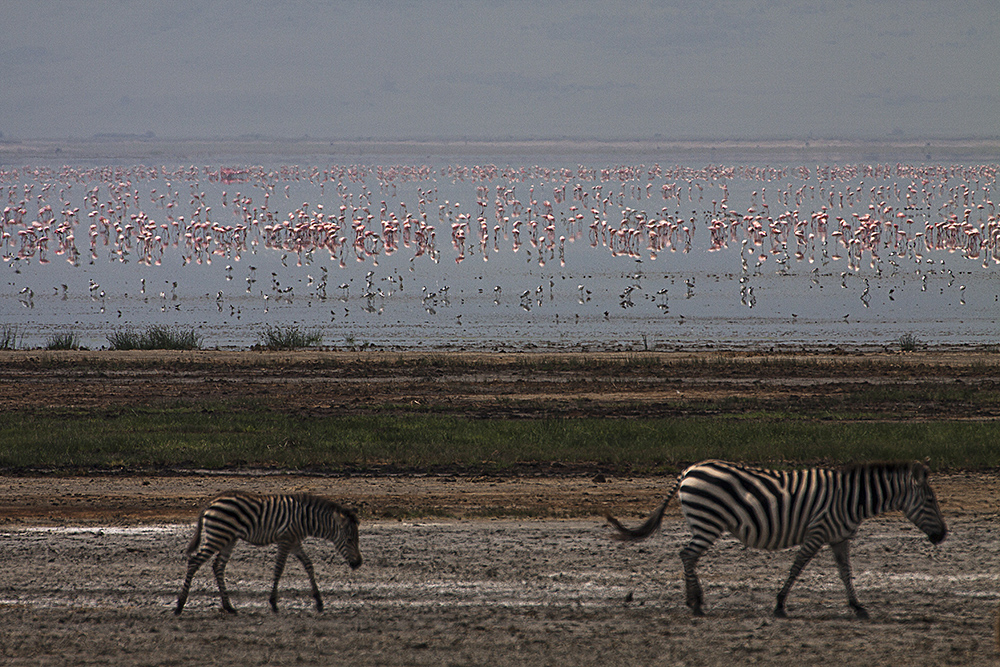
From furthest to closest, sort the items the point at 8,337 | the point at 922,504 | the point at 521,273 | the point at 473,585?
the point at 521,273
the point at 8,337
the point at 473,585
the point at 922,504

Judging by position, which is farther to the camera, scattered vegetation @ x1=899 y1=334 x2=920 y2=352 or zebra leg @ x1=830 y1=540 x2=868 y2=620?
scattered vegetation @ x1=899 y1=334 x2=920 y2=352

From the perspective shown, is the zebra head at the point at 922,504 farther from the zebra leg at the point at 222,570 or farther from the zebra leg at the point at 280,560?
the zebra leg at the point at 222,570

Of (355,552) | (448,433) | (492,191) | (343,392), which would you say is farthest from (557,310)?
(492,191)

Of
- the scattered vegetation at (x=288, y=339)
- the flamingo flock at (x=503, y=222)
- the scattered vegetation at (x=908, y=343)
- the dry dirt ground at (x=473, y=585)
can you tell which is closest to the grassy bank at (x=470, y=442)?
the dry dirt ground at (x=473, y=585)

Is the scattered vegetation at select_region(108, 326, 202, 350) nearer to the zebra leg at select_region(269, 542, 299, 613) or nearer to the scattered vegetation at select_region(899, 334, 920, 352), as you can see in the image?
the scattered vegetation at select_region(899, 334, 920, 352)

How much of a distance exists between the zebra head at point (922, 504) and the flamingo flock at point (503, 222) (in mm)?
38979

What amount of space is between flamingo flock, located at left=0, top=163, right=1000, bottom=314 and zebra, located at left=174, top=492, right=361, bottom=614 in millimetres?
38730

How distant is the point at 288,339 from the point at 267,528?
2105 cm

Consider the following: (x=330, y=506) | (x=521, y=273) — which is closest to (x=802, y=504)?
(x=330, y=506)

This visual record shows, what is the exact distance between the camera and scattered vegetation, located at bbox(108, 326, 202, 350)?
29.5 m

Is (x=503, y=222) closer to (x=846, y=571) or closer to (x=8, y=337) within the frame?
(x=8, y=337)

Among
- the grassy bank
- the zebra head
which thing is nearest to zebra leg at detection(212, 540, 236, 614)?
the zebra head

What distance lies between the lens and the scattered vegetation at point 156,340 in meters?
29.5

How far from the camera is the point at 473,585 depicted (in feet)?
33.4
